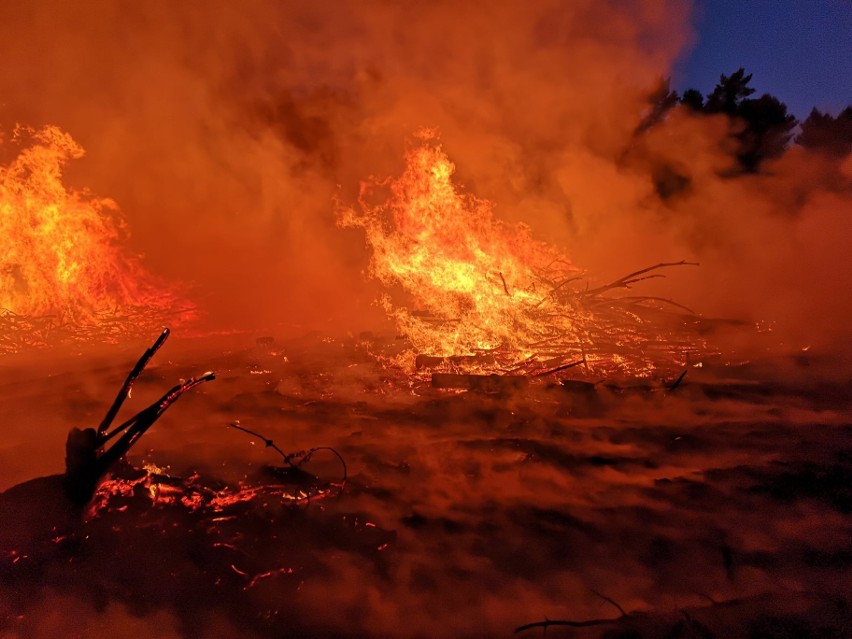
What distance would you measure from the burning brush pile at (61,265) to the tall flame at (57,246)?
1 cm

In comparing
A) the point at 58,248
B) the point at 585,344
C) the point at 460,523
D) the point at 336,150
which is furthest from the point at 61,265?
the point at 460,523

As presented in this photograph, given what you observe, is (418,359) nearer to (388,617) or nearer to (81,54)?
(388,617)

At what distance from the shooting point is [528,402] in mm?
4117

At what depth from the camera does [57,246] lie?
7.61 metres

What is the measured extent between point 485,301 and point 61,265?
6.11 metres

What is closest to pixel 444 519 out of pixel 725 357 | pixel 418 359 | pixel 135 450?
pixel 135 450

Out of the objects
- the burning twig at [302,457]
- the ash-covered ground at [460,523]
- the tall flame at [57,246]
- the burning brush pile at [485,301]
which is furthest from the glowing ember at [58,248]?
the burning twig at [302,457]

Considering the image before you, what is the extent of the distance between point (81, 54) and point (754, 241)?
1162cm

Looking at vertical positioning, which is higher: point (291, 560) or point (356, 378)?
point (356, 378)

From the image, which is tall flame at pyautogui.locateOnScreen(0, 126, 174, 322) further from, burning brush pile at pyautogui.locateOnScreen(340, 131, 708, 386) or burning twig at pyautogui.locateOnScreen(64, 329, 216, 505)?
burning twig at pyautogui.locateOnScreen(64, 329, 216, 505)

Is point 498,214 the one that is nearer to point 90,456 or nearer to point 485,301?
point 485,301

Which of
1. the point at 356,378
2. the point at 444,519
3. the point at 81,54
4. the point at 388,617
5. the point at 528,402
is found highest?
the point at 81,54

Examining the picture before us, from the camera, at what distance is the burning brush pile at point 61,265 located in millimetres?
7113

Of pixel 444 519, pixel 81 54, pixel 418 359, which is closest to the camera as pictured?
pixel 444 519
